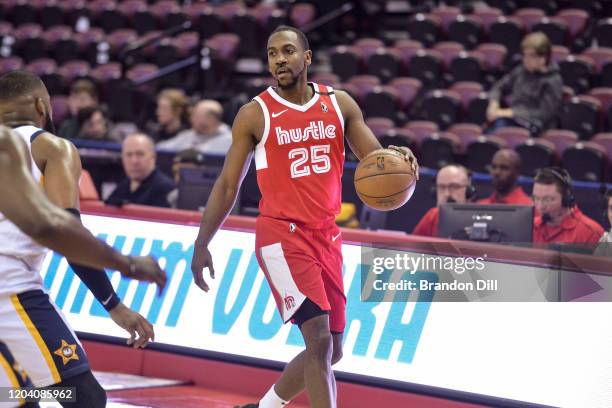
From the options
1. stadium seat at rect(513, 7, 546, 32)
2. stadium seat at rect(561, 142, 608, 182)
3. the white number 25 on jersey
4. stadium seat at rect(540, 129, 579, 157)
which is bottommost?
stadium seat at rect(561, 142, 608, 182)

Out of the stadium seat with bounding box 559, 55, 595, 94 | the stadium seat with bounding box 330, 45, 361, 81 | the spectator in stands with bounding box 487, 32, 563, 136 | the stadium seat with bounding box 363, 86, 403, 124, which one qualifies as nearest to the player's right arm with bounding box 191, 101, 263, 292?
the spectator in stands with bounding box 487, 32, 563, 136

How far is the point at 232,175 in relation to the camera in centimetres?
520

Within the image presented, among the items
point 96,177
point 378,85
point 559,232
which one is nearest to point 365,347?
point 559,232

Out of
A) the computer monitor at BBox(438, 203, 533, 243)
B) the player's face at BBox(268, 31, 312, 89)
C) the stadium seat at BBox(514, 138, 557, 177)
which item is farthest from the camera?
the stadium seat at BBox(514, 138, 557, 177)

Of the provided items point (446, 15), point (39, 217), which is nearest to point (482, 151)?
point (446, 15)

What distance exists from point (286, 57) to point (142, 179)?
3.84 metres

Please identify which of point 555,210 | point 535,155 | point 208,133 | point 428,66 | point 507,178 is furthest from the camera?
point 428,66

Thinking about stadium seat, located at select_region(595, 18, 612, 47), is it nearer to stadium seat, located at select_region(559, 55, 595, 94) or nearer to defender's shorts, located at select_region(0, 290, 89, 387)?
stadium seat, located at select_region(559, 55, 595, 94)

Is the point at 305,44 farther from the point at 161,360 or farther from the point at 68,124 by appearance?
the point at 68,124

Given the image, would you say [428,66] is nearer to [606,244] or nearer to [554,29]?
[554,29]

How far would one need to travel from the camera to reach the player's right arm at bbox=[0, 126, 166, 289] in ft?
10.0

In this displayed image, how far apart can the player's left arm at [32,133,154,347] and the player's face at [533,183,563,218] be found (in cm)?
397

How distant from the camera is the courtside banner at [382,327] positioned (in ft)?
18.0

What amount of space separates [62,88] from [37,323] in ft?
35.9
